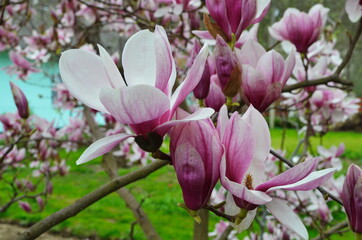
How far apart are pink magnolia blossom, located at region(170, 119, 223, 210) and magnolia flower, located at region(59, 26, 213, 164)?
17 mm

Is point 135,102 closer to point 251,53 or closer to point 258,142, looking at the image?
point 258,142

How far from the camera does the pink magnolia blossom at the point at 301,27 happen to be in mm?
933

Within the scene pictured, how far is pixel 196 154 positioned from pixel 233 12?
0.32 metres

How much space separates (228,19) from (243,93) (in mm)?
141

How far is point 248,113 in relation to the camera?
48 centimetres

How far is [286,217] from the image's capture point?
45cm

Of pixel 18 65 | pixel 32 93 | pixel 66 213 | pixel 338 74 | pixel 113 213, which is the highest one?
pixel 338 74

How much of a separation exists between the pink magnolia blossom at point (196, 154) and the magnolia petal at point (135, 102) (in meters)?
0.04

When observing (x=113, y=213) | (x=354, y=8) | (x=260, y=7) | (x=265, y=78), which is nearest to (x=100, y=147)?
(x=265, y=78)

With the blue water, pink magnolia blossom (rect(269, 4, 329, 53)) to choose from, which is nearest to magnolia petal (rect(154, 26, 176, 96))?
pink magnolia blossom (rect(269, 4, 329, 53))

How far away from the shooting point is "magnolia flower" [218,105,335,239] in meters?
0.43

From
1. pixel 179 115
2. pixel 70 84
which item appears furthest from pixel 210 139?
pixel 70 84

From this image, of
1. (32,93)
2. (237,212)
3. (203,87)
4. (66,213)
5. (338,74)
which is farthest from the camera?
(32,93)

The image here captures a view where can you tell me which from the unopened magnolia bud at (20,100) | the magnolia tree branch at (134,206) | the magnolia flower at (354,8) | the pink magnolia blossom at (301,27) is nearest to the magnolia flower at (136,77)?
the pink magnolia blossom at (301,27)
